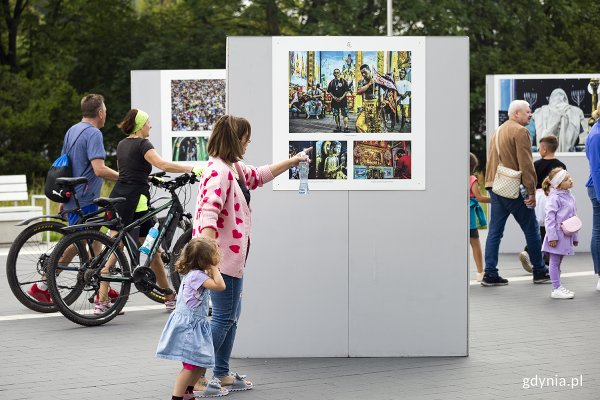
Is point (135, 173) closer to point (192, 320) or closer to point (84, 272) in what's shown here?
point (84, 272)

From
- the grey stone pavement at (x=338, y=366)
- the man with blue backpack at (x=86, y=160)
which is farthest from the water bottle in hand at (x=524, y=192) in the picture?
the man with blue backpack at (x=86, y=160)

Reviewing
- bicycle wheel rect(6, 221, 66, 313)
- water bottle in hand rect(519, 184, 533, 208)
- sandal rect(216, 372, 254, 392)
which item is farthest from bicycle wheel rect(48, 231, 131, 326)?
water bottle in hand rect(519, 184, 533, 208)

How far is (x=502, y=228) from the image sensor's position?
12.6 meters

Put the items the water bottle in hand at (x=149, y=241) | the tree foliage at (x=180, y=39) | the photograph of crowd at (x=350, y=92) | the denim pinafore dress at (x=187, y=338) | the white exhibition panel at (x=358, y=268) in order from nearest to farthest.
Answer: the denim pinafore dress at (x=187, y=338), the photograph of crowd at (x=350, y=92), the white exhibition panel at (x=358, y=268), the water bottle in hand at (x=149, y=241), the tree foliage at (x=180, y=39)

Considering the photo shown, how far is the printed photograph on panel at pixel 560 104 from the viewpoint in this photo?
1600cm

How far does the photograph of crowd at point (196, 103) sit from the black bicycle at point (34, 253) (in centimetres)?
371

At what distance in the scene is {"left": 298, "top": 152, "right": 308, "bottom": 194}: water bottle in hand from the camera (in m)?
8.00

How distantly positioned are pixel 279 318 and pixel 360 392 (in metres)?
1.31

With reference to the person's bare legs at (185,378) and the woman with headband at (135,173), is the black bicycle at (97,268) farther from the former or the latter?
the person's bare legs at (185,378)

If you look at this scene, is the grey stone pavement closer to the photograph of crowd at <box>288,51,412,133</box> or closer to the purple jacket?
the purple jacket

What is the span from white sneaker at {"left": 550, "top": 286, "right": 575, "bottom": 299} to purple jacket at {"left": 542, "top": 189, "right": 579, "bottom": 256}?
336 mm

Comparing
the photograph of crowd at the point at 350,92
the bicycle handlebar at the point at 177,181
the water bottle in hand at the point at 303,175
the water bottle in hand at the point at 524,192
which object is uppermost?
the photograph of crowd at the point at 350,92

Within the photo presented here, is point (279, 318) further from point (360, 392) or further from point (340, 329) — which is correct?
point (360, 392)

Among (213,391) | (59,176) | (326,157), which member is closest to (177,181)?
(59,176)
